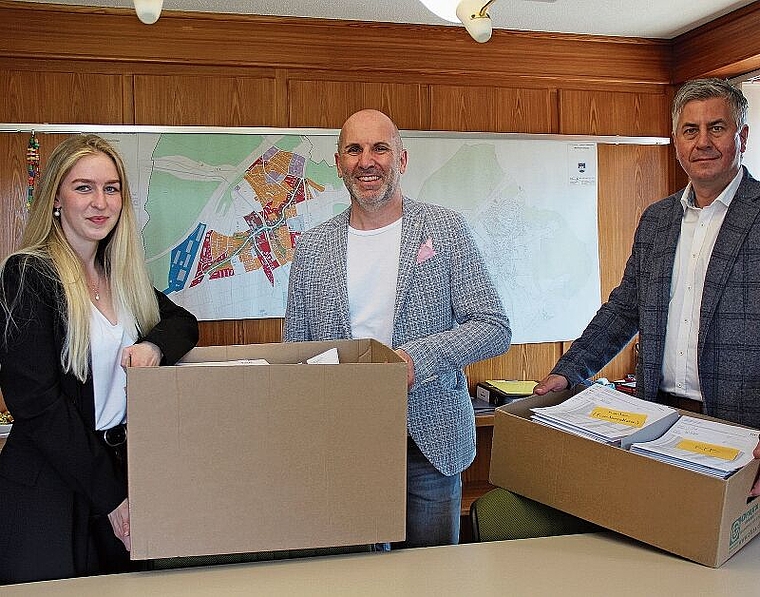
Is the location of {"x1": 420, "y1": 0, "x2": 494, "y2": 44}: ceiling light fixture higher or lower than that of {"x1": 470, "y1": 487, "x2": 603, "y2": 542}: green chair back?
higher

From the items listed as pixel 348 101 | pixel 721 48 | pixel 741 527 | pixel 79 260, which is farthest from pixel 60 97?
pixel 741 527

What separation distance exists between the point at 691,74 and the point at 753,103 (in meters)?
0.34

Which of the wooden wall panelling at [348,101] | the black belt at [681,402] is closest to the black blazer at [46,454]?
the black belt at [681,402]

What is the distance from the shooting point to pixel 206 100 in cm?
371

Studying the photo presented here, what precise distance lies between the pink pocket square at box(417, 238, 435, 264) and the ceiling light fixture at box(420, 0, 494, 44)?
598 millimetres

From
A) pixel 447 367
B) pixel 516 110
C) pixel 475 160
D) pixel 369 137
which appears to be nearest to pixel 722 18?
pixel 516 110

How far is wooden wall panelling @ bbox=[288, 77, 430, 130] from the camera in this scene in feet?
12.5

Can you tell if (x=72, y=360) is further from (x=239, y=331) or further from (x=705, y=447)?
(x=239, y=331)

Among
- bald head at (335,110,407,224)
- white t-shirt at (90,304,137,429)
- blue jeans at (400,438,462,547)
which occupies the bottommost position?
blue jeans at (400,438,462,547)

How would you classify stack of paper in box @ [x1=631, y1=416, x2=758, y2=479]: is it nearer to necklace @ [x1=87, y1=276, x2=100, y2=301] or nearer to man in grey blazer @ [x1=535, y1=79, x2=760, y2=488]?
man in grey blazer @ [x1=535, y1=79, x2=760, y2=488]

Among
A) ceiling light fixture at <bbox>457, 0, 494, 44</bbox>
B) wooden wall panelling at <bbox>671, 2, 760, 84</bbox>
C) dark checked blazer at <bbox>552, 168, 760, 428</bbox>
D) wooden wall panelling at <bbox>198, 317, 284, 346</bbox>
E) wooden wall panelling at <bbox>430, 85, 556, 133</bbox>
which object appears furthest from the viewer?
wooden wall panelling at <bbox>430, 85, 556, 133</bbox>

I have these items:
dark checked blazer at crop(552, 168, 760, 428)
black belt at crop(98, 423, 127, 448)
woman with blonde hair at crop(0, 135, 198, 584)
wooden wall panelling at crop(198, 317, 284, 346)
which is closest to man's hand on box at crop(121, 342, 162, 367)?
woman with blonde hair at crop(0, 135, 198, 584)

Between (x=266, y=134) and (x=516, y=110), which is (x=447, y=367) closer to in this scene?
(x=266, y=134)

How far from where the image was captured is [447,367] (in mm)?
1958
